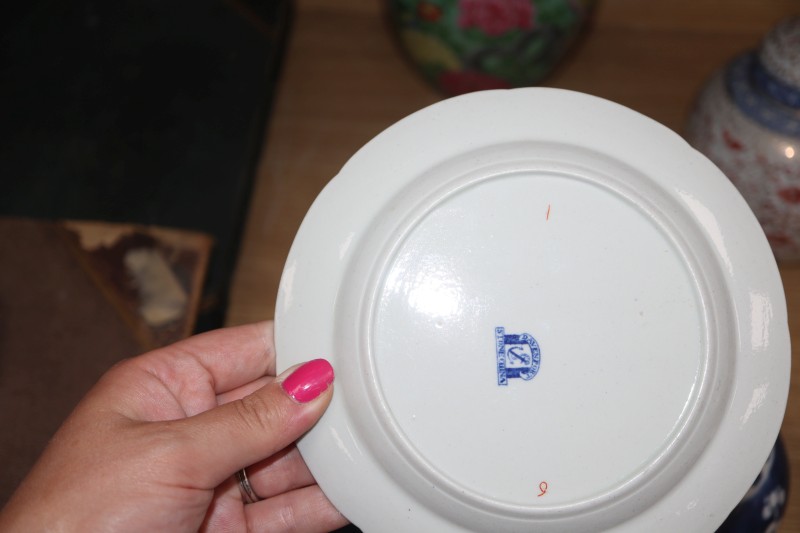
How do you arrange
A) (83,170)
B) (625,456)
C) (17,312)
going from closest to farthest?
(625,456)
(17,312)
(83,170)

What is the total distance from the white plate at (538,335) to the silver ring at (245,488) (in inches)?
6.1

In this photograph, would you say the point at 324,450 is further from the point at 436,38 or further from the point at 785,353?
the point at 436,38

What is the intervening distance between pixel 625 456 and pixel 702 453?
0.22ft

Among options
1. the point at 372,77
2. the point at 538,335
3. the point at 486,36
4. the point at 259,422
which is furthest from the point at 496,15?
the point at 259,422

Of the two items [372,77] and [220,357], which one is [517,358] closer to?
[220,357]

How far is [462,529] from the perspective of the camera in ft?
1.81

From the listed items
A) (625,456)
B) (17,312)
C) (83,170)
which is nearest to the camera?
(625,456)

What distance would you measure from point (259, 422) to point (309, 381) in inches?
2.0

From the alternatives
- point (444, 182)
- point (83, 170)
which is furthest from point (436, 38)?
point (83, 170)

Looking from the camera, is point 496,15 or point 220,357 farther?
point 496,15

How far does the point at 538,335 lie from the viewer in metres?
0.54

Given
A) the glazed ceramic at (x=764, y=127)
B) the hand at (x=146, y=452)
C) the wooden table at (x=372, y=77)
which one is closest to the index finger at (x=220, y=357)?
the hand at (x=146, y=452)

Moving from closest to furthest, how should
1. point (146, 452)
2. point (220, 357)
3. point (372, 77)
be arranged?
point (146, 452)
point (220, 357)
point (372, 77)

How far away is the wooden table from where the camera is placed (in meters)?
0.97
